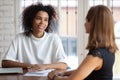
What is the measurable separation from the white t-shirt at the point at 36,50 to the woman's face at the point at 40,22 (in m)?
0.07

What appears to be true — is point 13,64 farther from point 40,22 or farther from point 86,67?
point 86,67

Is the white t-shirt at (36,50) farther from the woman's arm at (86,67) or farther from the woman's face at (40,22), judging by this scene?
the woman's arm at (86,67)

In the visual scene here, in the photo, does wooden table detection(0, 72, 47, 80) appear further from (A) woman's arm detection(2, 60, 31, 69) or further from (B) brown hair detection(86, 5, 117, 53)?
(B) brown hair detection(86, 5, 117, 53)

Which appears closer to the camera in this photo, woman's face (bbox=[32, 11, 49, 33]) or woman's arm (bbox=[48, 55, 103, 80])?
woman's arm (bbox=[48, 55, 103, 80])

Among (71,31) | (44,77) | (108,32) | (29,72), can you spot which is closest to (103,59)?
(108,32)

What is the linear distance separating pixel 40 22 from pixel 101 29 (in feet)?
3.43

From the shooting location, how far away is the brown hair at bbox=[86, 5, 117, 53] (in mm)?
1375

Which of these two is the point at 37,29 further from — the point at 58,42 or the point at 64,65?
the point at 64,65

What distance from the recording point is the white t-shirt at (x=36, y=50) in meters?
2.27

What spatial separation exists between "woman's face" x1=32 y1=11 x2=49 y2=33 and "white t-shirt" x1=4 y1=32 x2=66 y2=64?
0.07 meters

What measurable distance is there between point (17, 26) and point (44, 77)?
5.60ft

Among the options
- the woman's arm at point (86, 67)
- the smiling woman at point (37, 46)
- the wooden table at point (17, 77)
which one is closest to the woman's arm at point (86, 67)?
the woman's arm at point (86, 67)

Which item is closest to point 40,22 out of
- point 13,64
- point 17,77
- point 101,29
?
point 13,64

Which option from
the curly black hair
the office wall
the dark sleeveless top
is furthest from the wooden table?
the office wall
